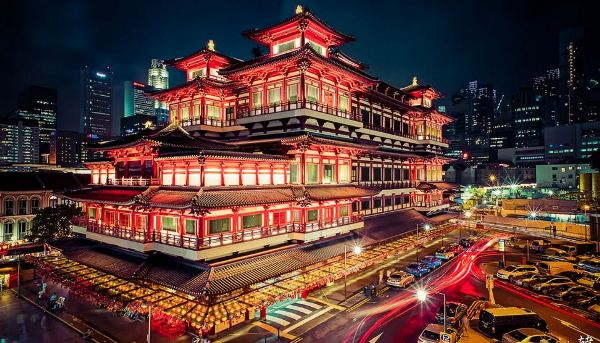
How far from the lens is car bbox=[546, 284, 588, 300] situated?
27641 millimetres

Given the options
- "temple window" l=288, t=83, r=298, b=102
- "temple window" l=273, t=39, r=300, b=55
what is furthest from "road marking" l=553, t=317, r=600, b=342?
"temple window" l=273, t=39, r=300, b=55

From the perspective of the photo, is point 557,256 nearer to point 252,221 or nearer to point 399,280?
point 399,280

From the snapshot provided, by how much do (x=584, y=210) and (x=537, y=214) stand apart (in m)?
7.60

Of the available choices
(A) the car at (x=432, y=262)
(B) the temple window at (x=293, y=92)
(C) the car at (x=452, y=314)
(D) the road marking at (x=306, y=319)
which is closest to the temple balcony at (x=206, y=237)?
(D) the road marking at (x=306, y=319)

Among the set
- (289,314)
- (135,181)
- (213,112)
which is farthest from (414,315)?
(213,112)

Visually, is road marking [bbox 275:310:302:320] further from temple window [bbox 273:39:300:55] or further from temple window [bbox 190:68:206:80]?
temple window [bbox 190:68:206:80]

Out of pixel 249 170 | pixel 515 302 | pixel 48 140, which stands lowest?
pixel 515 302

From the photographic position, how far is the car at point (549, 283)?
2912 centimetres

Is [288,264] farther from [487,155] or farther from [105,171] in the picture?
[487,155]

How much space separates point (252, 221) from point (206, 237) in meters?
4.44

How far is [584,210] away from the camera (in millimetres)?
60000

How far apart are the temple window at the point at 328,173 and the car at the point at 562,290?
2149cm

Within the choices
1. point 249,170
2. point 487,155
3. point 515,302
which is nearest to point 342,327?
point 249,170

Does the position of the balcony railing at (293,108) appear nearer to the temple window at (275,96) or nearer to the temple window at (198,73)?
the temple window at (275,96)
